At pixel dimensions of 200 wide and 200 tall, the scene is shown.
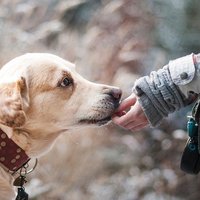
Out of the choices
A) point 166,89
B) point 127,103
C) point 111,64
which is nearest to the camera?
point 166,89

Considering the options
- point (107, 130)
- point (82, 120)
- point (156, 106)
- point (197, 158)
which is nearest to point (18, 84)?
point (82, 120)

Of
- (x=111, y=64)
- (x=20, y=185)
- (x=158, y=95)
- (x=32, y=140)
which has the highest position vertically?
(x=158, y=95)

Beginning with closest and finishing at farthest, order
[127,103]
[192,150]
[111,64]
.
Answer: [192,150], [127,103], [111,64]

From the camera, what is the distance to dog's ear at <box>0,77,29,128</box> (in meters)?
1.32

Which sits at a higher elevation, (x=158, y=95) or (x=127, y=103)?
(x=158, y=95)

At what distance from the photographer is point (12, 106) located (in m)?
1.33

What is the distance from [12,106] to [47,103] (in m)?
0.18

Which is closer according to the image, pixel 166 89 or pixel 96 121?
pixel 166 89

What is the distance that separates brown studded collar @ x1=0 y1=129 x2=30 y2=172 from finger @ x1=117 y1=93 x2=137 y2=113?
0.31 metres

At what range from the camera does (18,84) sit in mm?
→ 1401

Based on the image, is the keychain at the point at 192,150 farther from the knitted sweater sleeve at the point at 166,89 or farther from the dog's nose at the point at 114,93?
the dog's nose at the point at 114,93

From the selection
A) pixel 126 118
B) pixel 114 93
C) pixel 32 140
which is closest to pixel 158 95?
pixel 126 118

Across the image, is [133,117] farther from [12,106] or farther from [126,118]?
[12,106]

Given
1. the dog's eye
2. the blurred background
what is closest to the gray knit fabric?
the dog's eye
